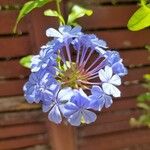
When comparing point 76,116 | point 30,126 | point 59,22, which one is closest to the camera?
point 76,116

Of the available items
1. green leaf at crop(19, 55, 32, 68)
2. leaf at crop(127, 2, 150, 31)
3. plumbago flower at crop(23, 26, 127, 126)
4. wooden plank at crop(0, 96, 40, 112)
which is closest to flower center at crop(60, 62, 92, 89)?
plumbago flower at crop(23, 26, 127, 126)

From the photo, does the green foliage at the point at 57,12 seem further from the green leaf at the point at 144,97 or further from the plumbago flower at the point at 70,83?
the green leaf at the point at 144,97

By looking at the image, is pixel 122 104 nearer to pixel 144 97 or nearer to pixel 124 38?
pixel 144 97

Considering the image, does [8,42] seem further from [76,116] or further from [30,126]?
[76,116]

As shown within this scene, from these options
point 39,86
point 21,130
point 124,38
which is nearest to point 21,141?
point 21,130

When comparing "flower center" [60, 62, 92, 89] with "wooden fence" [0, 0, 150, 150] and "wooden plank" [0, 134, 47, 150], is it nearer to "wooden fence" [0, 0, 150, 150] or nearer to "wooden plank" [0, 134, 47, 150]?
"wooden fence" [0, 0, 150, 150]

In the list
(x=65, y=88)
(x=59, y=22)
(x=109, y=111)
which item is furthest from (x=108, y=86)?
(x=109, y=111)
